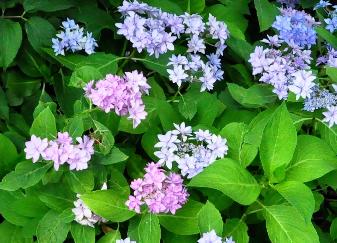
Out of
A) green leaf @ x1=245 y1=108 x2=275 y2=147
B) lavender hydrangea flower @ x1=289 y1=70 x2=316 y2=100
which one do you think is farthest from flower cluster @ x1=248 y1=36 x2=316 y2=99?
green leaf @ x1=245 y1=108 x2=275 y2=147

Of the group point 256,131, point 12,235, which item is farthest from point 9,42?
point 256,131

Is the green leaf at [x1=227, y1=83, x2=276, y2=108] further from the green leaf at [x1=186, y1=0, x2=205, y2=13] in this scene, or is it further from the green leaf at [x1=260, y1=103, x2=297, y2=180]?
the green leaf at [x1=186, y1=0, x2=205, y2=13]

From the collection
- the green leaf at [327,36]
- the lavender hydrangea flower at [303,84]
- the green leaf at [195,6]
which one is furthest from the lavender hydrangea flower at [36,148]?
the green leaf at [327,36]

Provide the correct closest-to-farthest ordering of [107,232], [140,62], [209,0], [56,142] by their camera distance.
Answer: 1. [56,142]
2. [107,232]
3. [140,62]
4. [209,0]

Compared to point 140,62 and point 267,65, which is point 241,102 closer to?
point 267,65

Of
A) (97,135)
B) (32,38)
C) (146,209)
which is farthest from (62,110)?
(146,209)

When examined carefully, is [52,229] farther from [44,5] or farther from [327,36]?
[327,36]

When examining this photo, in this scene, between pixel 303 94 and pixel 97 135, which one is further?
pixel 303 94
